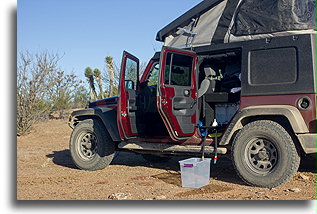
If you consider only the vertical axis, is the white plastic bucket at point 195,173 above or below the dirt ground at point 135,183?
above

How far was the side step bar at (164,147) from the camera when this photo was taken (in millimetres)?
6293

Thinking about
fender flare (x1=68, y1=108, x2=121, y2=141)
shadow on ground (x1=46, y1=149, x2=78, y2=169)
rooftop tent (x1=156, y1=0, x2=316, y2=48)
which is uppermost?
rooftop tent (x1=156, y1=0, x2=316, y2=48)

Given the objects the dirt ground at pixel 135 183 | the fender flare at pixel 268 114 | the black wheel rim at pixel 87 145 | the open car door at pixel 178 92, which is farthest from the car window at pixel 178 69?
the black wheel rim at pixel 87 145

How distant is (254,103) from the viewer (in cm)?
585

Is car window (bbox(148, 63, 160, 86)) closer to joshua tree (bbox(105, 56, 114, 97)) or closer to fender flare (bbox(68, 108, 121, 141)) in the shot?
fender flare (bbox(68, 108, 121, 141))

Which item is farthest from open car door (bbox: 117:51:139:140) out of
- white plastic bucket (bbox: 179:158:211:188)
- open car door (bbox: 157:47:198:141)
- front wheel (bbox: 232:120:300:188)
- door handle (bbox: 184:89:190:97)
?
front wheel (bbox: 232:120:300:188)

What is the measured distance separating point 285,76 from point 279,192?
5.37 feet

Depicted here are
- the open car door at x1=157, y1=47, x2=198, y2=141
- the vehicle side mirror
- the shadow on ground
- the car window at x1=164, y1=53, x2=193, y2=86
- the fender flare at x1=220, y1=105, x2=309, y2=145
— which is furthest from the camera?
the shadow on ground

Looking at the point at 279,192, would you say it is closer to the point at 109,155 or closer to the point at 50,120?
the point at 109,155

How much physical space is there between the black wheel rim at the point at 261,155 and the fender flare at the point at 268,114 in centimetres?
36

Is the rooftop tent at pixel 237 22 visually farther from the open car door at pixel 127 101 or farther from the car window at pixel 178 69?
the open car door at pixel 127 101

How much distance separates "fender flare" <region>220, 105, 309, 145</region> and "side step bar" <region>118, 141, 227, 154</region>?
32 centimetres

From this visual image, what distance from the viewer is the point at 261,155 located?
5.66 metres

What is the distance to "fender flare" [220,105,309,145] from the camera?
5391 millimetres
